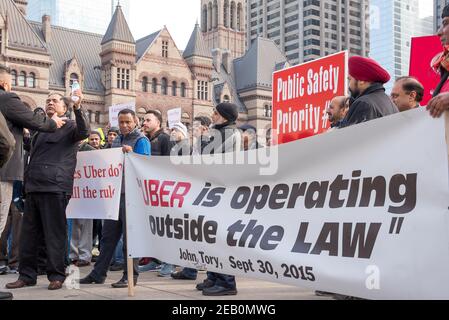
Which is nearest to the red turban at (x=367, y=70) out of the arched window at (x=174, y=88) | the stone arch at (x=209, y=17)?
the arched window at (x=174, y=88)

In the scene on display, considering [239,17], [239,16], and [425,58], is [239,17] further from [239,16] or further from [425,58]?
[425,58]

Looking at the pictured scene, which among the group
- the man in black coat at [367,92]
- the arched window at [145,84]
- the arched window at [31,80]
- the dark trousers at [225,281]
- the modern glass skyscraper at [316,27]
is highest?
the modern glass skyscraper at [316,27]

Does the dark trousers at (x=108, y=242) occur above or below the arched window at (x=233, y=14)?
below

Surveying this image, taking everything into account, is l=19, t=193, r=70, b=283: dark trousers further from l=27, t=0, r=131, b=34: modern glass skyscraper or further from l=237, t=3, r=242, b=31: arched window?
l=27, t=0, r=131, b=34: modern glass skyscraper

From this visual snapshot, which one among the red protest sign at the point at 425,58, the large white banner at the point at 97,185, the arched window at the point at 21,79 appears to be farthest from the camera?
the arched window at the point at 21,79

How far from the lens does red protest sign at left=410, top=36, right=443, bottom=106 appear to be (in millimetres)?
7598

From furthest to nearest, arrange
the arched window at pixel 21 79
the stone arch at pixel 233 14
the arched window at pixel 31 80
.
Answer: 1. the stone arch at pixel 233 14
2. the arched window at pixel 31 80
3. the arched window at pixel 21 79

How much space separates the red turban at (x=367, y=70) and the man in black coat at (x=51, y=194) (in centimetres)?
279

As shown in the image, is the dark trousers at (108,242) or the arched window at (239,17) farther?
the arched window at (239,17)

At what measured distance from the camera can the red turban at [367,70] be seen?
16.5 ft

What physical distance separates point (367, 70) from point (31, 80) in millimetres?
50052

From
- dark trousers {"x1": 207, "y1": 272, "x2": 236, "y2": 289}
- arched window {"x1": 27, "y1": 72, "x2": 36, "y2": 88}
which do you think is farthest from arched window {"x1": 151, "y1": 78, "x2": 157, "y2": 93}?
dark trousers {"x1": 207, "y1": 272, "x2": 236, "y2": 289}

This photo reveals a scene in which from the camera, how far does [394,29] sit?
162 metres

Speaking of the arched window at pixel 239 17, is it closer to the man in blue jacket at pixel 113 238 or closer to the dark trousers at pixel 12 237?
the dark trousers at pixel 12 237
